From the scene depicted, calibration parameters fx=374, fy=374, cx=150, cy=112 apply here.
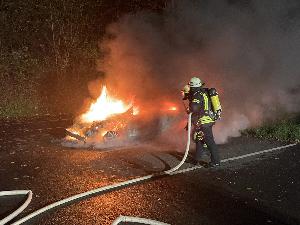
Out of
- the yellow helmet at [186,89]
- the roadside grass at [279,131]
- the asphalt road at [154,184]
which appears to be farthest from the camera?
the roadside grass at [279,131]

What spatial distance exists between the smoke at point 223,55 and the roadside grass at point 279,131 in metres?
0.61

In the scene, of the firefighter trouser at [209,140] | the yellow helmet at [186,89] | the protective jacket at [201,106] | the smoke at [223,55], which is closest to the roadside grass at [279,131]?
the smoke at [223,55]

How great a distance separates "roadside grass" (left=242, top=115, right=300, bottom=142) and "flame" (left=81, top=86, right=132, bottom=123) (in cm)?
382

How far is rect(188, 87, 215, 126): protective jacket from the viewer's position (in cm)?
771

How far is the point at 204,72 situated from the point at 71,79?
312 inches

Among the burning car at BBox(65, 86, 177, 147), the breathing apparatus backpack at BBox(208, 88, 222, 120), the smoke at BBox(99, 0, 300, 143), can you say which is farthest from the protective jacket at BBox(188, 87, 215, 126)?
the smoke at BBox(99, 0, 300, 143)

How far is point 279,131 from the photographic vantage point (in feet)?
35.7

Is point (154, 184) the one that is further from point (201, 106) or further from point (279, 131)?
point (279, 131)

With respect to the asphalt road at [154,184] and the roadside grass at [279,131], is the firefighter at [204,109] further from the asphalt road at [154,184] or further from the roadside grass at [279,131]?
the roadside grass at [279,131]

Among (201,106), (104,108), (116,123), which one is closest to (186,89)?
(201,106)

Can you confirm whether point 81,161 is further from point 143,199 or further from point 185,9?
point 185,9

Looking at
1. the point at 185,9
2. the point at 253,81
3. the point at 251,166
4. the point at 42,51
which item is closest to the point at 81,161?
the point at 251,166

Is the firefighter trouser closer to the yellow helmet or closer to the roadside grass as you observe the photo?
the yellow helmet

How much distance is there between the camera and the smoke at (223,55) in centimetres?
1248
